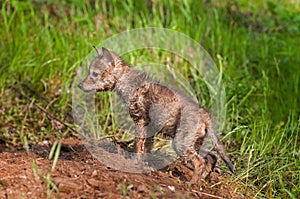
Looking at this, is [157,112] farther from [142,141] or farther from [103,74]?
[103,74]

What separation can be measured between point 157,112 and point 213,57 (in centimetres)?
265

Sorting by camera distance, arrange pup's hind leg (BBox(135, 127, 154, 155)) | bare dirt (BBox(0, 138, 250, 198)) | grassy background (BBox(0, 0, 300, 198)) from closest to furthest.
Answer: bare dirt (BBox(0, 138, 250, 198))
pup's hind leg (BBox(135, 127, 154, 155))
grassy background (BBox(0, 0, 300, 198))

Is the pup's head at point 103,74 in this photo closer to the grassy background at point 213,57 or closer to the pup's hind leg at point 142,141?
the pup's hind leg at point 142,141

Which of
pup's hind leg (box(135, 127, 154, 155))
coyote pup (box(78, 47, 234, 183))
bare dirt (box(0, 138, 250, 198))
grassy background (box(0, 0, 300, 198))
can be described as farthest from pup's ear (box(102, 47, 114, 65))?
grassy background (box(0, 0, 300, 198))

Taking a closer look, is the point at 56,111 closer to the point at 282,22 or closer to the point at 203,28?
the point at 203,28

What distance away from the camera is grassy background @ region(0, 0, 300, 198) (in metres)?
4.93

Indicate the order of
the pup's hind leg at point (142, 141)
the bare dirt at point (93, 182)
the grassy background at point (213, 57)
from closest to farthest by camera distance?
the bare dirt at point (93, 182)
the pup's hind leg at point (142, 141)
the grassy background at point (213, 57)

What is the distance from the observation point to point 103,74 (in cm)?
424

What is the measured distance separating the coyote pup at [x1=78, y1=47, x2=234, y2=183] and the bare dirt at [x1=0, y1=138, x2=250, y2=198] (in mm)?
169

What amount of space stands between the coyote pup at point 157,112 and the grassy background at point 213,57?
47 cm

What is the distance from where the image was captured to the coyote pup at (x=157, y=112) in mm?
4012

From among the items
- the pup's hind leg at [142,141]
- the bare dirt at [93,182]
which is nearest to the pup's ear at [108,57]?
the pup's hind leg at [142,141]

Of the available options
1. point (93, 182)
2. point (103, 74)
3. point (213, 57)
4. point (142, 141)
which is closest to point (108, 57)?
point (103, 74)

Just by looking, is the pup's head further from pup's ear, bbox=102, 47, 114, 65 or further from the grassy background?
the grassy background
